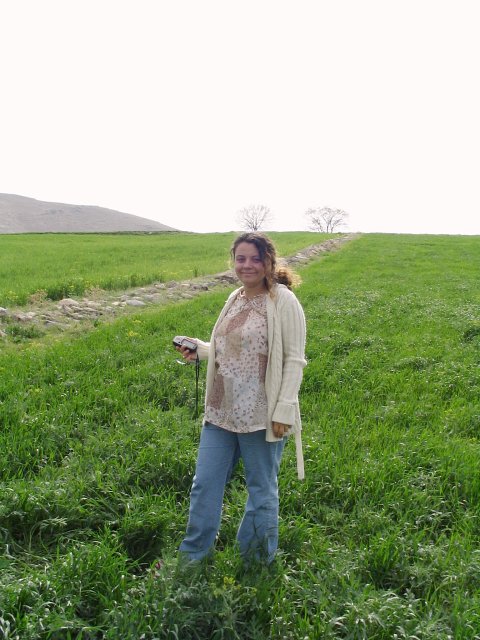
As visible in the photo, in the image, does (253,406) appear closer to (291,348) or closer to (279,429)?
(279,429)

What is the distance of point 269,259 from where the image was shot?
3145mm

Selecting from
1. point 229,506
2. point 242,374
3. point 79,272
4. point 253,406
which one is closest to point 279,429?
point 253,406

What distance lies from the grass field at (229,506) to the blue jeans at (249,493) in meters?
0.16

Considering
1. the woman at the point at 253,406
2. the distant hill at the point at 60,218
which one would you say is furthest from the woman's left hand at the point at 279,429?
the distant hill at the point at 60,218

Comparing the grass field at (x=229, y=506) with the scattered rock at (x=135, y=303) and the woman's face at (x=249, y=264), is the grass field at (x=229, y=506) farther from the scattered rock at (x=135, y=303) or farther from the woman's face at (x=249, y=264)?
the scattered rock at (x=135, y=303)

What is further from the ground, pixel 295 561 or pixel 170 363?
pixel 170 363

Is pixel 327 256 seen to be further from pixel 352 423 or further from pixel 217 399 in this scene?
pixel 217 399

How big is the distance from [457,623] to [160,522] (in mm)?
1987

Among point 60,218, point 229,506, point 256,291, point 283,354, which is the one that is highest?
point 60,218

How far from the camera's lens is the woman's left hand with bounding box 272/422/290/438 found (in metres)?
2.94

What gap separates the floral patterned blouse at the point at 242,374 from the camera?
300cm

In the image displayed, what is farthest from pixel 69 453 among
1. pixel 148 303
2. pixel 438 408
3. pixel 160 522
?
pixel 148 303

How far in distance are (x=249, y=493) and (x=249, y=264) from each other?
1484 mm

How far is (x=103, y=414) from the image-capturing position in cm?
516
